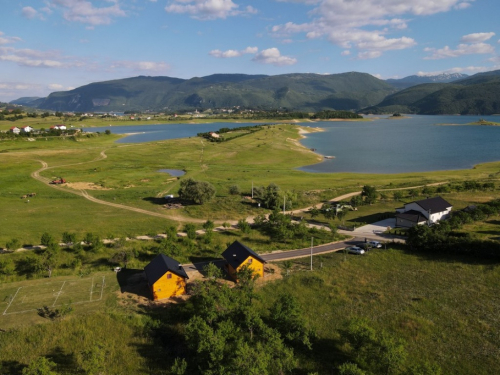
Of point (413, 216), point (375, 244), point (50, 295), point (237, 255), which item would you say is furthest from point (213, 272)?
point (413, 216)

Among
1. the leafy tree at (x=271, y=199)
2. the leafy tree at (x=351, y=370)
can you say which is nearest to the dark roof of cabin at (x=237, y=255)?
the leafy tree at (x=351, y=370)

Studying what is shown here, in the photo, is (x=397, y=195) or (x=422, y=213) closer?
(x=422, y=213)

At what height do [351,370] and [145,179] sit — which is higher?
[145,179]

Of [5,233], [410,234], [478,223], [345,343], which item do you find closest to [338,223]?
[410,234]

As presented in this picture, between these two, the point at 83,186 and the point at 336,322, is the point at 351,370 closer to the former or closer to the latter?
the point at 336,322

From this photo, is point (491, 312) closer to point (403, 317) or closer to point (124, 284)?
point (403, 317)
